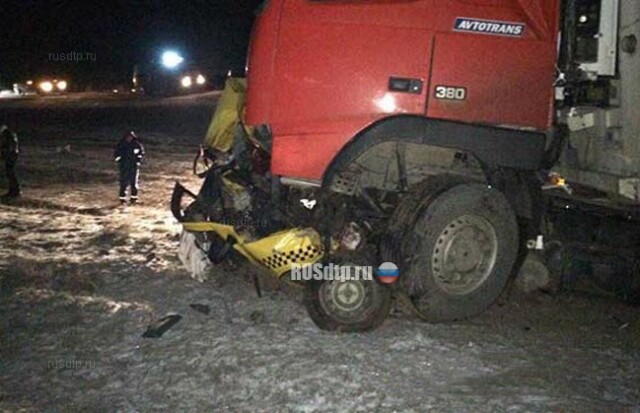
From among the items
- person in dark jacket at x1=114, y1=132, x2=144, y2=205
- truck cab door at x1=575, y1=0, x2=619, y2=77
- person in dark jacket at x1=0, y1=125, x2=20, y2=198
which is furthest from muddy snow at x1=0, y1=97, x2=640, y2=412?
person in dark jacket at x1=0, y1=125, x2=20, y2=198

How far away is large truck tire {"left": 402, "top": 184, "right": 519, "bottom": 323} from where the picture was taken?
469cm

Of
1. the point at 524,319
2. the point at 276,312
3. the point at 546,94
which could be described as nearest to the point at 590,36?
the point at 546,94

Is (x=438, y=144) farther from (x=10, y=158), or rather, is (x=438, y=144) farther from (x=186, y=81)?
(x=186, y=81)

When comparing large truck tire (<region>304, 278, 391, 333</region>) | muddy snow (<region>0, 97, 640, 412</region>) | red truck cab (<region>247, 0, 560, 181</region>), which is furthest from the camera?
large truck tire (<region>304, 278, 391, 333</region>)

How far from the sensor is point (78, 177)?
481 inches

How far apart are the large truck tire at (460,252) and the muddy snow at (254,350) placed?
0.81 feet

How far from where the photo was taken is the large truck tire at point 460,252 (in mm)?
4691

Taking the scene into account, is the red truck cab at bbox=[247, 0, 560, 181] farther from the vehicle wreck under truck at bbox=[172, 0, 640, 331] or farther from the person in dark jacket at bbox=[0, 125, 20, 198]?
the person in dark jacket at bbox=[0, 125, 20, 198]

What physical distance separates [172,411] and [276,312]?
1.64 metres

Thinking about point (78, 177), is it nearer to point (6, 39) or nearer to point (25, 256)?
point (25, 256)

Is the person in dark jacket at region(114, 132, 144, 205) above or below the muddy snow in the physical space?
above

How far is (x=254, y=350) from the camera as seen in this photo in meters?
4.56

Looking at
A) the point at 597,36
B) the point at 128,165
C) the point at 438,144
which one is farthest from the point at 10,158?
the point at 597,36

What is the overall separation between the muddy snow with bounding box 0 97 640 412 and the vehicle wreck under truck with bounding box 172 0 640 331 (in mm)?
387
